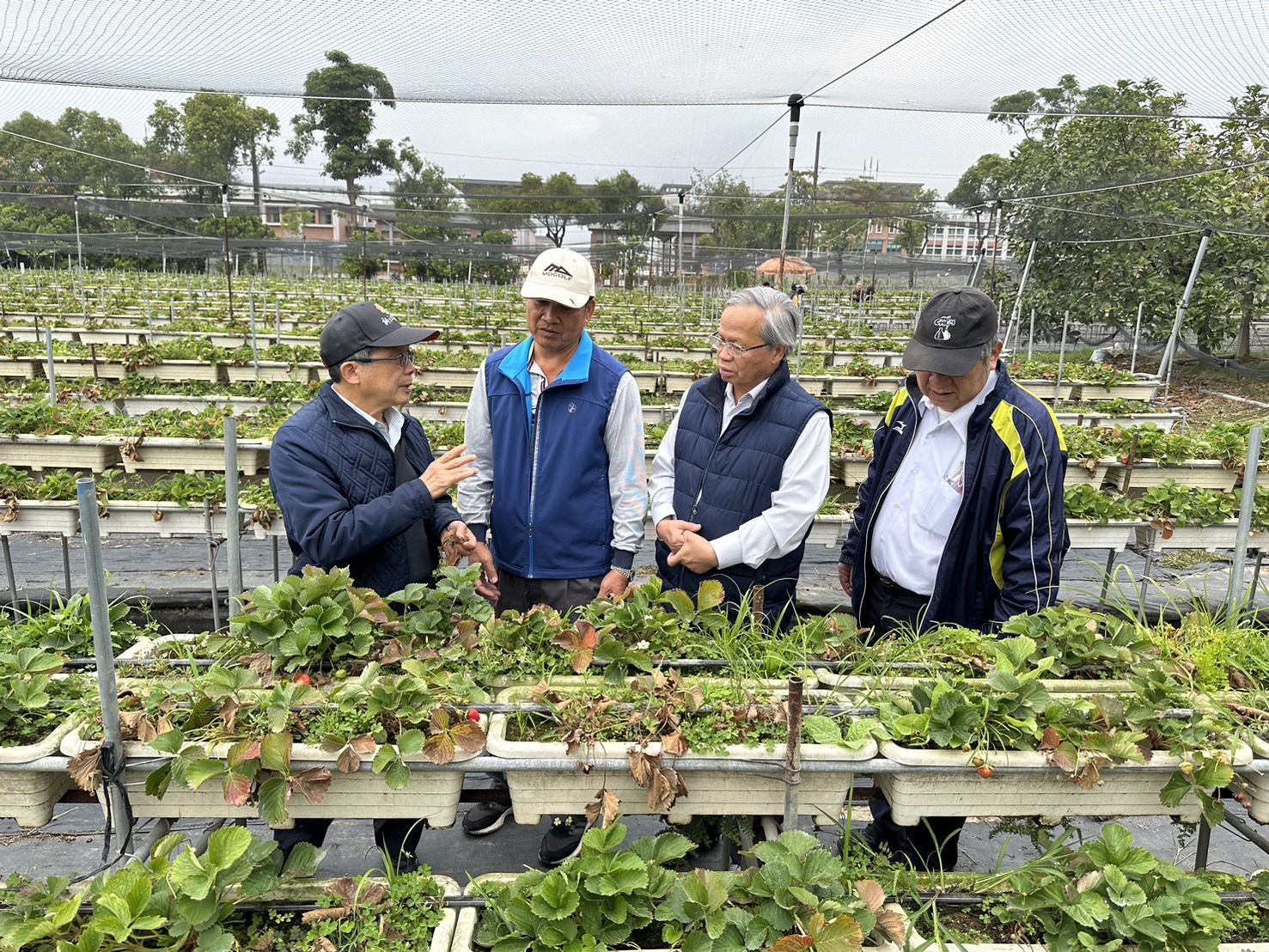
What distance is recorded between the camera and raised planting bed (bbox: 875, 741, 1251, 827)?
158 centimetres

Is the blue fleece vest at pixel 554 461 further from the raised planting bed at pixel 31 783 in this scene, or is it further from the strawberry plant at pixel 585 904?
the raised planting bed at pixel 31 783

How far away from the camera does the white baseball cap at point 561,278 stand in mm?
2277

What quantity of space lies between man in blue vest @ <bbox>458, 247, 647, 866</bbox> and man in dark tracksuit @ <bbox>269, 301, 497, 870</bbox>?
0.25 metres

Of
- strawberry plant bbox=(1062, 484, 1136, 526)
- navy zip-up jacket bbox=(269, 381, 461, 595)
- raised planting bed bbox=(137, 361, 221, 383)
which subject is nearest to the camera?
navy zip-up jacket bbox=(269, 381, 461, 595)

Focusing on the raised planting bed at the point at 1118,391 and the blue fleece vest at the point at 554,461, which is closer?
the blue fleece vest at the point at 554,461

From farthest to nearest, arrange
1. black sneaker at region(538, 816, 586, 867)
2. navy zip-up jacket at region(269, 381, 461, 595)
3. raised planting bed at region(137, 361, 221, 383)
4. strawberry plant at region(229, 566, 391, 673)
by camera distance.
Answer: raised planting bed at region(137, 361, 221, 383), black sneaker at region(538, 816, 586, 867), navy zip-up jacket at region(269, 381, 461, 595), strawberry plant at region(229, 566, 391, 673)

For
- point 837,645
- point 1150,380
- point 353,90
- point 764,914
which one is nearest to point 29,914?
point 764,914

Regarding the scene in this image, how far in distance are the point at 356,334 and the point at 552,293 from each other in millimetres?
534

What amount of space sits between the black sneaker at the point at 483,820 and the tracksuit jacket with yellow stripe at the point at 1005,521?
→ 1.45 metres

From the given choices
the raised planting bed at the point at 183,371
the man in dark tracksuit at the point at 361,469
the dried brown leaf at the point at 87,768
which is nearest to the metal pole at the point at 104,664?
the dried brown leaf at the point at 87,768

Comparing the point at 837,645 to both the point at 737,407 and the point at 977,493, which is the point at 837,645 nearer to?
the point at 977,493

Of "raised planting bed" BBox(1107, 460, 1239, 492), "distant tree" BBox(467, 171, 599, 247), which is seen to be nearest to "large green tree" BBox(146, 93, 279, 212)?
"distant tree" BBox(467, 171, 599, 247)

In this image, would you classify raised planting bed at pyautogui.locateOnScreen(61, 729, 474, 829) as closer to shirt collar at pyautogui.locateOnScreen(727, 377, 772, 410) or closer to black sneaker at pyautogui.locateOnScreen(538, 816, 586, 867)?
black sneaker at pyautogui.locateOnScreen(538, 816, 586, 867)

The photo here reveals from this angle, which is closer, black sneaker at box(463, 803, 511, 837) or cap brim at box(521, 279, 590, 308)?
cap brim at box(521, 279, 590, 308)
